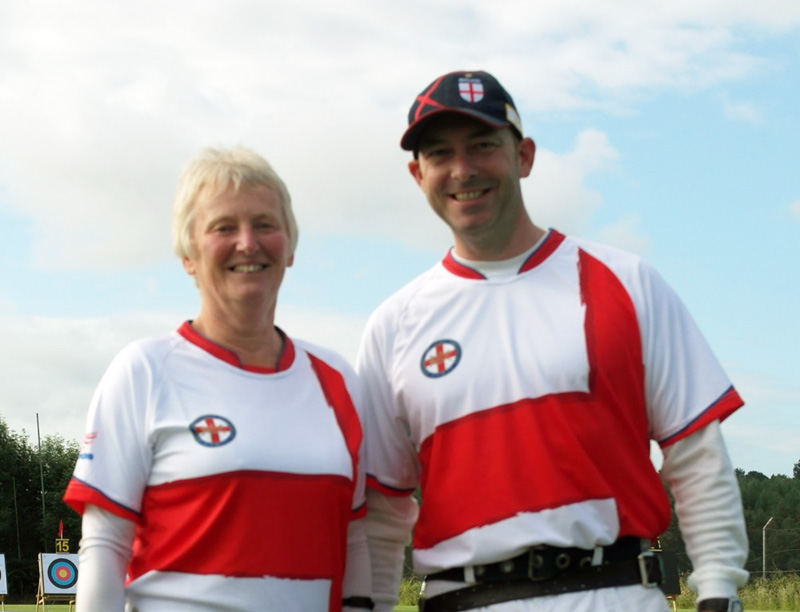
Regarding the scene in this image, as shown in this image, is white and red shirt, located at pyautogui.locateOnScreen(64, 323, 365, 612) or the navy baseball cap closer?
white and red shirt, located at pyautogui.locateOnScreen(64, 323, 365, 612)

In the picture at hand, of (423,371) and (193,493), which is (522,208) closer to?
(423,371)

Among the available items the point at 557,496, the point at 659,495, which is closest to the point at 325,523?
the point at 557,496

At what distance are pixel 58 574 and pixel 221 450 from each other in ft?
73.7

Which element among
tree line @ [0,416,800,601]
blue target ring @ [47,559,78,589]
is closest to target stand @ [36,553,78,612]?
blue target ring @ [47,559,78,589]

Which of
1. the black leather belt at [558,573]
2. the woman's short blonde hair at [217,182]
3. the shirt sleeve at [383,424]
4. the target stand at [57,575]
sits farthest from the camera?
the target stand at [57,575]

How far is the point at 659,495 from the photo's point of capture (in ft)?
11.7

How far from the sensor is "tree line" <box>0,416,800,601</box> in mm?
43969

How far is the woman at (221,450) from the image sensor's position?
129 inches

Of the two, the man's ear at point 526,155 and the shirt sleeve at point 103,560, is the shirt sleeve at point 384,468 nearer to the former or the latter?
the man's ear at point 526,155

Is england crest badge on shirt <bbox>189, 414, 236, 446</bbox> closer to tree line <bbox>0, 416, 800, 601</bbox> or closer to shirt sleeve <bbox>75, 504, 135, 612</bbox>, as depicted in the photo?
shirt sleeve <bbox>75, 504, 135, 612</bbox>

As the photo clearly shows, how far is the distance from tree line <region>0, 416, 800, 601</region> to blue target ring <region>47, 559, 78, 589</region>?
20227 mm

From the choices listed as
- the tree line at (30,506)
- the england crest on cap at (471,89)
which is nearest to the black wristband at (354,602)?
the england crest on cap at (471,89)

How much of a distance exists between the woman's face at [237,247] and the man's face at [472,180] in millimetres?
517

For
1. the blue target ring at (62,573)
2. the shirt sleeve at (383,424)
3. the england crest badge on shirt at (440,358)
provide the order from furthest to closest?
the blue target ring at (62,573) → the shirt sleeve at (383,424) → the england crest badge on shirt at (440,358)
